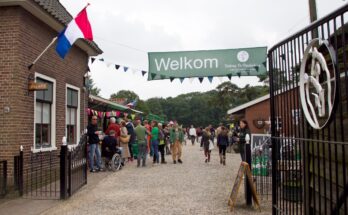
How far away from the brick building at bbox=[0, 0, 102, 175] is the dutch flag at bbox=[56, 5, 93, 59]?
3.18ft

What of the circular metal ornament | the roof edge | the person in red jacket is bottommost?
the person in red jacket

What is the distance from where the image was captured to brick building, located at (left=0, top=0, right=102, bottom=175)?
9.29 metres

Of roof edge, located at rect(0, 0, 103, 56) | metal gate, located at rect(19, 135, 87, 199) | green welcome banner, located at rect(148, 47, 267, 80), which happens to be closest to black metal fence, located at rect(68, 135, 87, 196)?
metal gate, located at rect(19, 135, 87, 199)

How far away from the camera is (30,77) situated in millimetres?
9875

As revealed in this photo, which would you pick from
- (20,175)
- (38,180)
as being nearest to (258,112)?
(38,180)

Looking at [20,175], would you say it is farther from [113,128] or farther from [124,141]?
[124,141]

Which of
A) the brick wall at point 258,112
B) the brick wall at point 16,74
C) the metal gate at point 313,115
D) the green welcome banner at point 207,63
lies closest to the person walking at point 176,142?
the green welcome banner at point 207,63

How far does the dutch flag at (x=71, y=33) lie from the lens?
9.52 m

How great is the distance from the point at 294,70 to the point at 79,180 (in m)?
6.75

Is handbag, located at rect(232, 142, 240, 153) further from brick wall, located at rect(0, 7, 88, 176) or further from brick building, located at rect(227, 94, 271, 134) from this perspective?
brick wall, located at rect(0, 7, 88, 176)

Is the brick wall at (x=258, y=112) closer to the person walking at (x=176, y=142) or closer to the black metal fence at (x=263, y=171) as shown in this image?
the person walking at (x=176, y=142)

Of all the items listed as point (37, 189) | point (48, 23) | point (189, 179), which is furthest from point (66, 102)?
point (189, 179)

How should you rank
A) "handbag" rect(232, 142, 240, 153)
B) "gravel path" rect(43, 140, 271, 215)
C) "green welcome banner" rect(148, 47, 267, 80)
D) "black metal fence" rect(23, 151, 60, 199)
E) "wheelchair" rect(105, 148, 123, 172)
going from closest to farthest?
"gravel path" rect(43, 140, 271, 215) → "black metal fence" rect(23, 151, 60, 199) → "wheelchair" rect(105, 148, 123, 172) → "green welcome banner" rect(148, 47, 267, 80) → "handbag" rect(232, 142, 240, 153)

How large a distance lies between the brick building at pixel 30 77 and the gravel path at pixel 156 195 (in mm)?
2047
